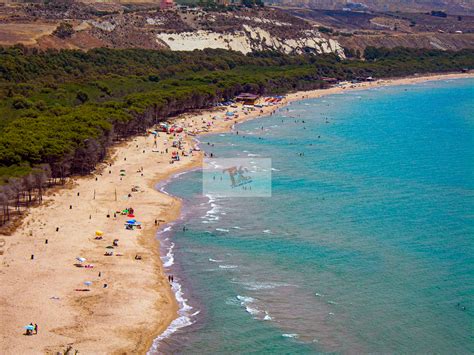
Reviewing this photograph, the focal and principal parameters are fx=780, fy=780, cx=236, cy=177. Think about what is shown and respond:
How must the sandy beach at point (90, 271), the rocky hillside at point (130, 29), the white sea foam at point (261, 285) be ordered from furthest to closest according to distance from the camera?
the rocky hillside at point (130, 29)
the white sea foam at point (261, 285)
the sandy beach at point (90, 271)

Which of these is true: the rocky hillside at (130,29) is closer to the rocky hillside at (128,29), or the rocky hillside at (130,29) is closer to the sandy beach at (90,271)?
the rocky hillside at (128,29)

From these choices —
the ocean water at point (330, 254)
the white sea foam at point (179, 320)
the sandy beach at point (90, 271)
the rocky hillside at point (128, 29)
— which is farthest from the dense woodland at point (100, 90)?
the white sea foam at point (179, 320)

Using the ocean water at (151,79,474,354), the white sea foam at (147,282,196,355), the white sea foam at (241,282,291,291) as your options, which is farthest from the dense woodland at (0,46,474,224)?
the white sea foam at (241,282,291,291)

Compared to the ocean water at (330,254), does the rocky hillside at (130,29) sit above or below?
above

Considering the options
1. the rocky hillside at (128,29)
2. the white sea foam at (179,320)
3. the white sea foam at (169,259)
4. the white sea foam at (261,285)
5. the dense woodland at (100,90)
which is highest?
the rocky hillside at (128,29)

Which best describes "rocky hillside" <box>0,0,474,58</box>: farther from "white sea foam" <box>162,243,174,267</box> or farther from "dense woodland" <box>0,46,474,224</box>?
"white sea foam" <box>162,243,174,267</box>

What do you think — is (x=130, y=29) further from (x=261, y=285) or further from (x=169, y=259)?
(x=261, y=285)
